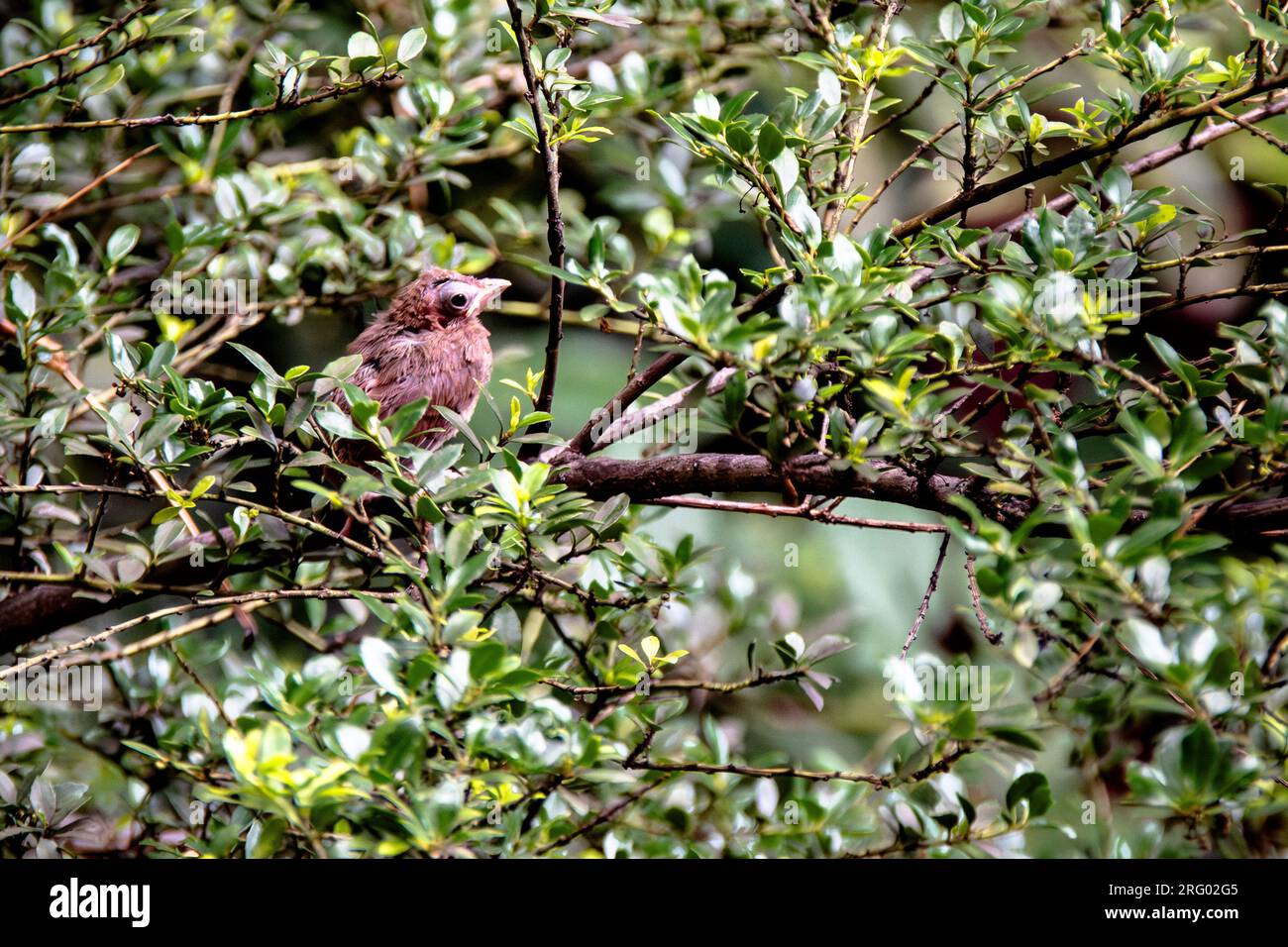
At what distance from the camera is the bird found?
3.23m

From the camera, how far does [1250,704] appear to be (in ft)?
4.98

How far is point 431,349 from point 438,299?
0.76 feet

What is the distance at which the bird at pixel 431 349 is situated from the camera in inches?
127

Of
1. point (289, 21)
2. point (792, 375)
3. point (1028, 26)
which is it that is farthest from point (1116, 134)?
point (289, 21)

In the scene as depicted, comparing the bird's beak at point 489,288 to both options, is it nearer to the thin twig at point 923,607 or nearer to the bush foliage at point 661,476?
the bush foliage at point 661,476

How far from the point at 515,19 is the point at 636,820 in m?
1.74

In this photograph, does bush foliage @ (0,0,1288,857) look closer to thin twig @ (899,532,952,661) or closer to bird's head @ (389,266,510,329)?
thin twig @ (899,532,952,661)

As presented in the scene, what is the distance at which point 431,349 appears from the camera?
334 centimetres

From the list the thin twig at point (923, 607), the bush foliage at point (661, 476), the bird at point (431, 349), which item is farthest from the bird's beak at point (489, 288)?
the thin twig at point (923, 607)

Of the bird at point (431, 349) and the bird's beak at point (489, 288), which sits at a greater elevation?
the bird's beak at point (489, 288)

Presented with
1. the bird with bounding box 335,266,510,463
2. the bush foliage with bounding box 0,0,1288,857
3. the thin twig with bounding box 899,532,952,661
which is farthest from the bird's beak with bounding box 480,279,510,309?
the thin twig with bounding box 899,532,952,661

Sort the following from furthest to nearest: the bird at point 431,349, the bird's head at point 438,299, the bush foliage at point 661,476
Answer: the bird's head at point 438,299 < the bird at point 431,349 < the bush foliage at point 661,476

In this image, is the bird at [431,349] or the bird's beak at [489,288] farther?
the bird's beak at [489,288]

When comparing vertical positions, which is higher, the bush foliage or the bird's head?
the bird's head
